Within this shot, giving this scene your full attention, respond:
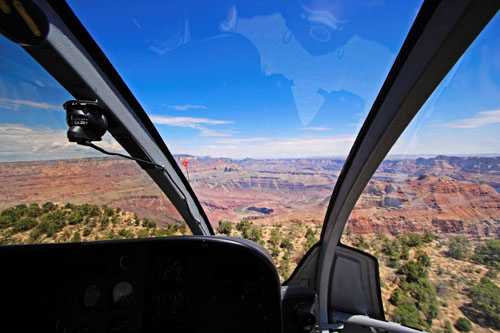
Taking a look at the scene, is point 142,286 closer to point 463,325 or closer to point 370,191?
point 370,191

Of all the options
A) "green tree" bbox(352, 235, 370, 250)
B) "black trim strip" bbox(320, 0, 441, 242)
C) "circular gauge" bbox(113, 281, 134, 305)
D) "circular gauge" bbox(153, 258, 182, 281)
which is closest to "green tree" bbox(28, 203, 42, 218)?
"circular gauge" bbox(113, 281, 134, 305)

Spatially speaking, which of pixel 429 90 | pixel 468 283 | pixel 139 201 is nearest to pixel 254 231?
pixel 139 201

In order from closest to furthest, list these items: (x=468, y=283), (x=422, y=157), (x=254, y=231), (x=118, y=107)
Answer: (x=118, y=107), (x=422, y=157), (x=468, y=283), (x=254, y=231)

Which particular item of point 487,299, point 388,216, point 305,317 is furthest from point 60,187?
point 487,299

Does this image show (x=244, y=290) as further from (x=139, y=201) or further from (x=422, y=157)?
(x=139, y=201)

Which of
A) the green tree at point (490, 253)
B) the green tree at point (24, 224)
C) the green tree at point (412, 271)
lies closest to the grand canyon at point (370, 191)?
the green tree at point (490, 253)
